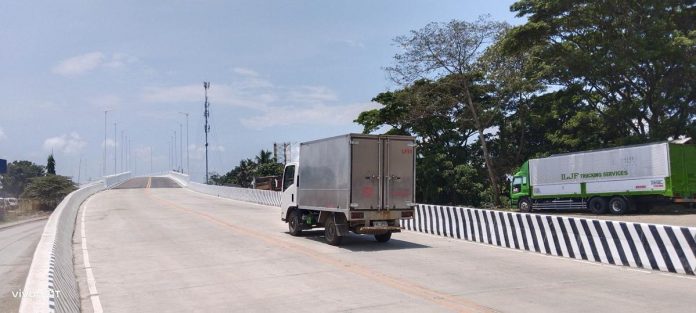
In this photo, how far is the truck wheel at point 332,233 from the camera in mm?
14656

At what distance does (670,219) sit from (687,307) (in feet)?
57.5

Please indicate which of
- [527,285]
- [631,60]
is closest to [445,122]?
[631,60]

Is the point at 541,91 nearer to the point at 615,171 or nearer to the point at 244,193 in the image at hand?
the point at 615,171

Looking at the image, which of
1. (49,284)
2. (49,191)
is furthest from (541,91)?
(49,191)

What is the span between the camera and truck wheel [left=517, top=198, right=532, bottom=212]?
33.2 meters

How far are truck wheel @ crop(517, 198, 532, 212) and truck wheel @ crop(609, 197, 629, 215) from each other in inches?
228

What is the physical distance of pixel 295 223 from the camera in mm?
17109

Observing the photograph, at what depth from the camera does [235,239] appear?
16047 mm

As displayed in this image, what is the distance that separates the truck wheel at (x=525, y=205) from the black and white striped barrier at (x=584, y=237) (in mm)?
17155

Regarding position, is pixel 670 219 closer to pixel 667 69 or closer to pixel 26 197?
pixel 667 69

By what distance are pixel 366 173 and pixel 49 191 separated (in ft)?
164

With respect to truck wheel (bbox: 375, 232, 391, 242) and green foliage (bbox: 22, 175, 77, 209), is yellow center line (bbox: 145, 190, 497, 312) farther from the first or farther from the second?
green foliage (bbox: 22, 175, 77, 209)

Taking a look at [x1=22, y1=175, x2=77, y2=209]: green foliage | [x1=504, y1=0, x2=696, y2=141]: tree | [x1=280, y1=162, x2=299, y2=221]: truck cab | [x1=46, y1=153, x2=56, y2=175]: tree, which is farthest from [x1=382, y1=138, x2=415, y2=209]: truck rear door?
[x1=46, y1=153, x2=56, y2=175]: tree

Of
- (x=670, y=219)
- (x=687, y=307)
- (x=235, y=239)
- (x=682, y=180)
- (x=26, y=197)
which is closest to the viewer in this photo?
(x=687, y=307)
